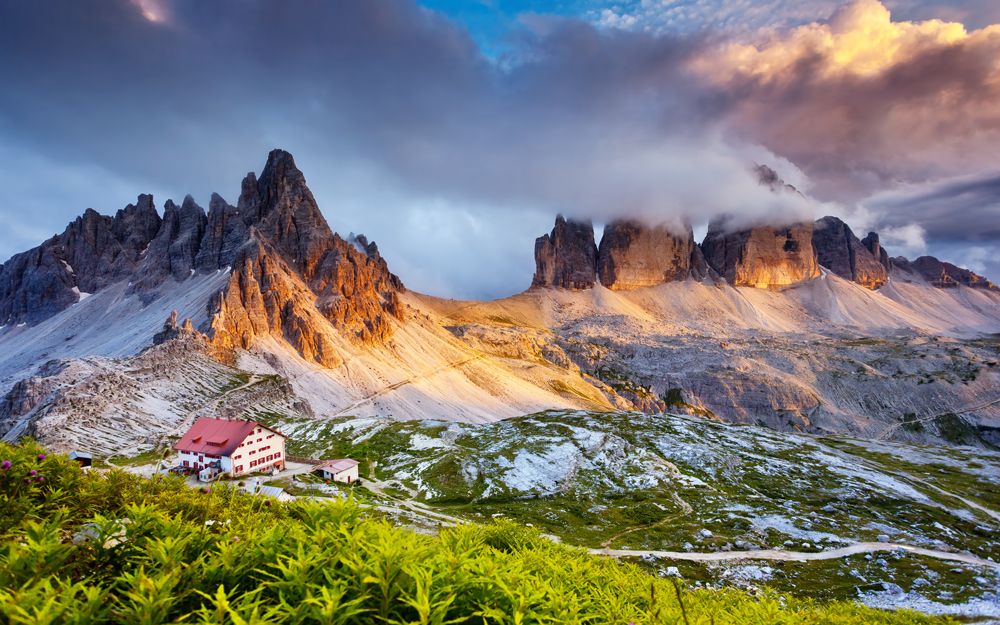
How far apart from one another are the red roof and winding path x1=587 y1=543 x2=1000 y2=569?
1772 inches

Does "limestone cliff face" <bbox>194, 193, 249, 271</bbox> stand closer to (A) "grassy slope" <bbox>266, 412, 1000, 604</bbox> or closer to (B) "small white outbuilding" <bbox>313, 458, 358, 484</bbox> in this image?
(A) "grassy slope" <bbox>266, 412, 1000, 604</bbox>

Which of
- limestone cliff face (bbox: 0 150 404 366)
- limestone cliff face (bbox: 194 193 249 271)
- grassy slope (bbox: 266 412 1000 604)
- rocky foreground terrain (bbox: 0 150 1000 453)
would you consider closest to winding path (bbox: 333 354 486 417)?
rocky foreground terrain (bbox: 0 150 1000 453)

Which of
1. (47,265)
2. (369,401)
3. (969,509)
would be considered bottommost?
(969,509)

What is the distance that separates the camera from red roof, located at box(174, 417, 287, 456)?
194 feet

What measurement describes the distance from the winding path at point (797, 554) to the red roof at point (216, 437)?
44998mm

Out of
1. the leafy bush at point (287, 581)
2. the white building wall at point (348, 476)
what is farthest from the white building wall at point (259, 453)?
the leafy bush at point (287, 581)

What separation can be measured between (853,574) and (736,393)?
146 meters

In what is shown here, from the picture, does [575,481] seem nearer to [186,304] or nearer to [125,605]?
[125,605]

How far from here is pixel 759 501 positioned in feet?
216

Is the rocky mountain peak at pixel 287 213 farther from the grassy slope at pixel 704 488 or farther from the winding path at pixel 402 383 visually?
the grassy slope at pixel 704 488

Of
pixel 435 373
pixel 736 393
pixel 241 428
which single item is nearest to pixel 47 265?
pixel 435 373

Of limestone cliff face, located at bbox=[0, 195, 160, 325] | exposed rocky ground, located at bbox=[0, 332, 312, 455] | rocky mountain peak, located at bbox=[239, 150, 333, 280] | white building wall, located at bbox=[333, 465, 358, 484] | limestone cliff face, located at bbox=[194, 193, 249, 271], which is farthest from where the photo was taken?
limestone cliff face, located at bbox=[0, 195, 160, 325]

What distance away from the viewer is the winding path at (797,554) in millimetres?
47000

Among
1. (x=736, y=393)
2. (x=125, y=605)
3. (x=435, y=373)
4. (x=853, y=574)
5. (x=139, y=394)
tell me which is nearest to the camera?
(x=125, y=605)
